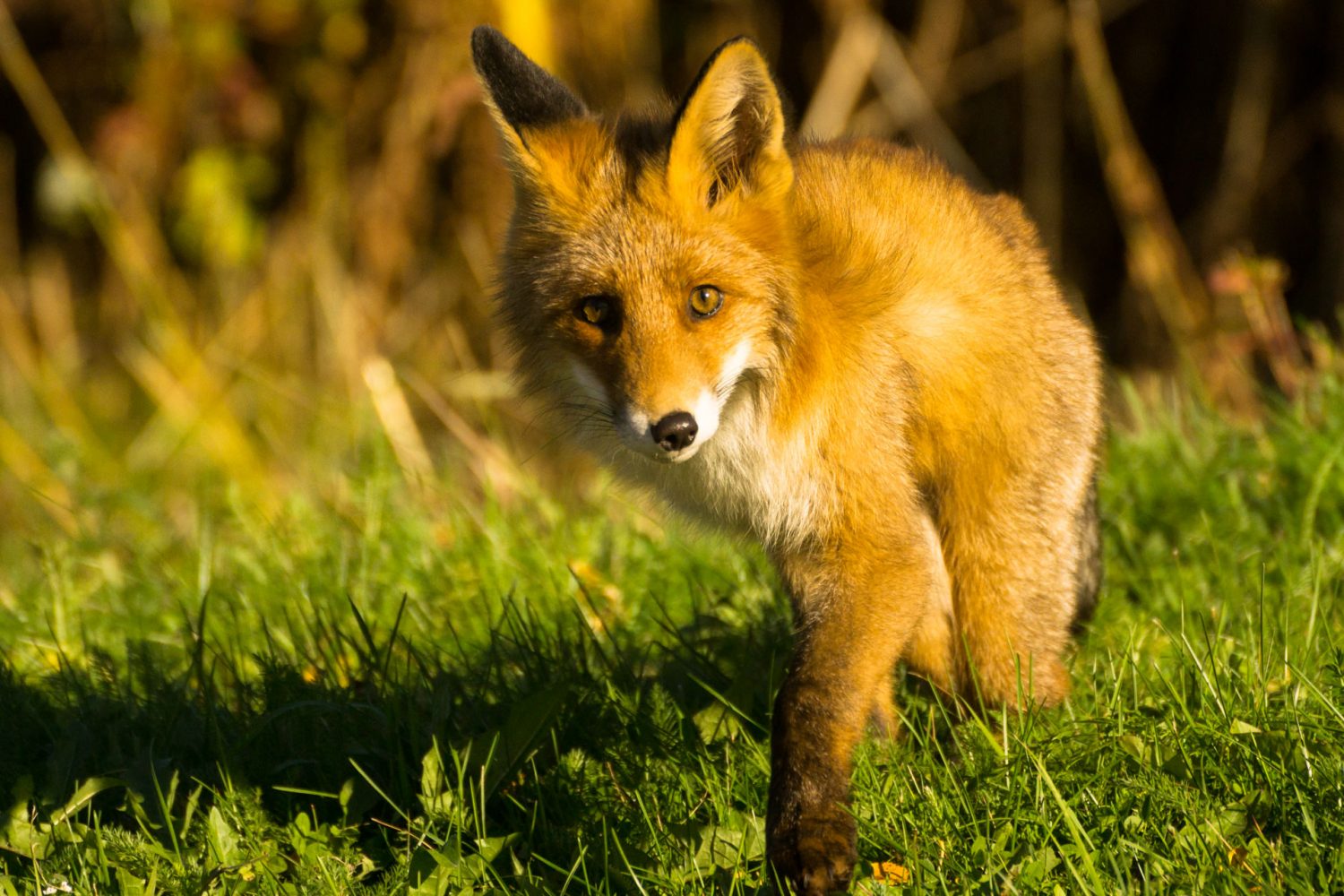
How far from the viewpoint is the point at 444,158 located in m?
9.75

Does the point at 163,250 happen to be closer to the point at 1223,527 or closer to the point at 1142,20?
the point at 1142,20

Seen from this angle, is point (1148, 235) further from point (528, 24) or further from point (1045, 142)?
point (528, 24)

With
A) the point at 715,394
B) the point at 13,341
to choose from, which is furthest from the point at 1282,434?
the point at 13,341

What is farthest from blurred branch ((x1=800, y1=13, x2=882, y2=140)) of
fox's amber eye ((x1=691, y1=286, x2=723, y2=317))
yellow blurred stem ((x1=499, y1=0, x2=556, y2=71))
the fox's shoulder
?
fox's amber eye ((x1=691, y1=286, x2=723, y2=317))

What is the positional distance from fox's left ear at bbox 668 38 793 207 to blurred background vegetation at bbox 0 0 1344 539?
4720mm

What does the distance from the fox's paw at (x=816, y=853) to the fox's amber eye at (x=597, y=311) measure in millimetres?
1291

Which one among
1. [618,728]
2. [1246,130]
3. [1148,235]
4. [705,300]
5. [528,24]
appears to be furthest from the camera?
[1246,130]

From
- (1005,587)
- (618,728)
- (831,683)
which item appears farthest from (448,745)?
(1005,587)

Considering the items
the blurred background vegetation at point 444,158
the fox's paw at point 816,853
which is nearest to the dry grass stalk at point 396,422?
the blurred background vegetation at point 444,158

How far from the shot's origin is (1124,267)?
1045cm

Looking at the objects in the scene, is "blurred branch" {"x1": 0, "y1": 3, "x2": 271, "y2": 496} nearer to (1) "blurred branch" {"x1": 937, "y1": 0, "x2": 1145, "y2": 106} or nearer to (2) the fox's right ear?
(2) the fox's right ear

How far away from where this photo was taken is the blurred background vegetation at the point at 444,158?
28.4 ft

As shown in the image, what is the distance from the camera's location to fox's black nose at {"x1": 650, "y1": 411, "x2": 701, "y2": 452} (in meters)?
3.13

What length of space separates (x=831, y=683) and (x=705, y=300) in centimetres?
98
